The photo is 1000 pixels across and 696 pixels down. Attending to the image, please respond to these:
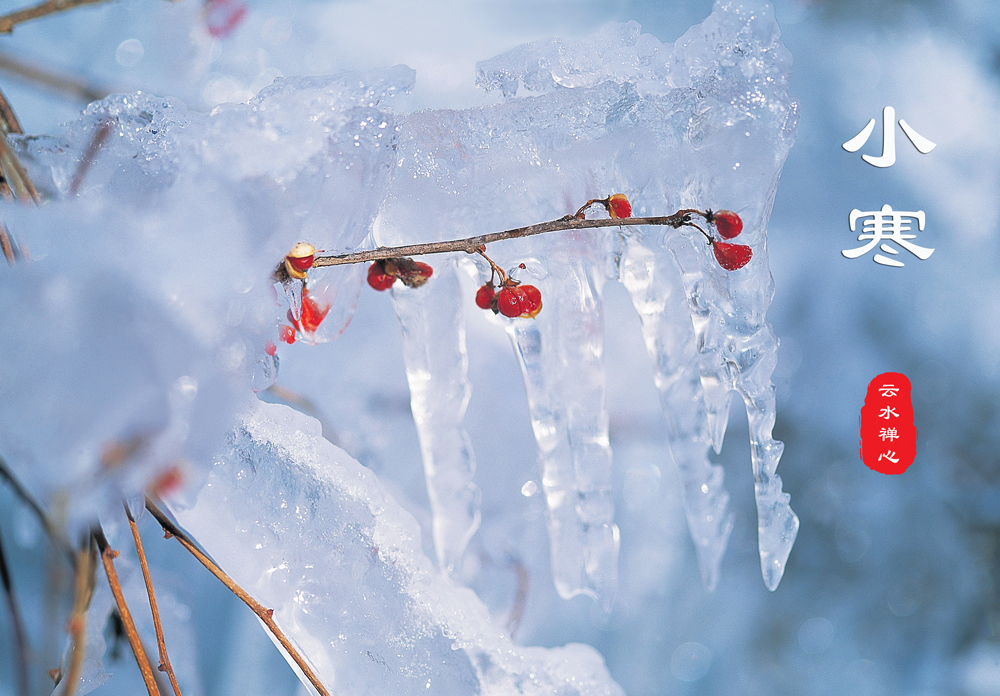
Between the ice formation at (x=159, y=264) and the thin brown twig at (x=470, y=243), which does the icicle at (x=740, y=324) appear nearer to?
the thin brown twig at (x=470, y=243)

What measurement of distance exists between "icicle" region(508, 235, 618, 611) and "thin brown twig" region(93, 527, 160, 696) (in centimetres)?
38

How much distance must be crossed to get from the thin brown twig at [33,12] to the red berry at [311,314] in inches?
9.6

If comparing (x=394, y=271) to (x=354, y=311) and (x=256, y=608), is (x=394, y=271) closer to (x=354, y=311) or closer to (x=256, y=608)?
(x=354, y=311)

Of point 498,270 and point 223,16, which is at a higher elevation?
point 223,16

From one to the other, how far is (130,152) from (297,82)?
0.14m

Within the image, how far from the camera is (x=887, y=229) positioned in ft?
3.55

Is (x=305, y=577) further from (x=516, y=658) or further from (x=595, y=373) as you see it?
(x=595, y=373)

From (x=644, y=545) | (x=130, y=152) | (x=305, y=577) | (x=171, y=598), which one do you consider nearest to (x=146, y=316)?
(x=130, y=152)

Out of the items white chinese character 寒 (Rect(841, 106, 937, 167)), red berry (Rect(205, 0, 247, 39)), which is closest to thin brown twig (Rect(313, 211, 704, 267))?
red berry (Rect(205, 0, 247, 39))

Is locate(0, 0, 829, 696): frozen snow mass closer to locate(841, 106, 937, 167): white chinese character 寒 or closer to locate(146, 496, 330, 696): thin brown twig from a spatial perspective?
locate(146, 496, 330, 696): thin brown twig

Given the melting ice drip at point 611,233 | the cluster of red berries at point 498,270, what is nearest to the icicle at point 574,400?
the melting ice drip at point 611,233

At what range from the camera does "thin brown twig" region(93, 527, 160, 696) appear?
0.38m

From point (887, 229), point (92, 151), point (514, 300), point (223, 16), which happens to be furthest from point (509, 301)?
point (887, 229)

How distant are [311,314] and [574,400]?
0.93 feet
